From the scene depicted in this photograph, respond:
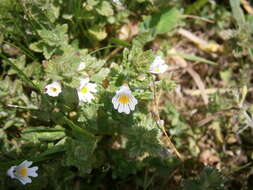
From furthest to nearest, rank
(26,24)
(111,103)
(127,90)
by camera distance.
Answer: (26,24) → (111,103) → (127,90)

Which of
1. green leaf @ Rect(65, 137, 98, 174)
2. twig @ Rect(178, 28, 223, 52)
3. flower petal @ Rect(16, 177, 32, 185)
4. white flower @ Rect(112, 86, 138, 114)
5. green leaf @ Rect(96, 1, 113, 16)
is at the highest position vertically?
twig @ Rect(178, 28, 223, 52)

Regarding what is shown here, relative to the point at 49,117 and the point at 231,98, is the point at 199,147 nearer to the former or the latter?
the point at 231,98

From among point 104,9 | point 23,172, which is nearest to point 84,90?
point 23,172

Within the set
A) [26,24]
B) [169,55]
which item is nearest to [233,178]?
[169,55]

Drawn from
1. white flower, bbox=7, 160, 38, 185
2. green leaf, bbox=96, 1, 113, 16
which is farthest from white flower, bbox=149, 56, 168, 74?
white flower, bbox=7, 160, 38, 185

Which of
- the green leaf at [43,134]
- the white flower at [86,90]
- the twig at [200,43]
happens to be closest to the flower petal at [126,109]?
the white flower at [86,90]

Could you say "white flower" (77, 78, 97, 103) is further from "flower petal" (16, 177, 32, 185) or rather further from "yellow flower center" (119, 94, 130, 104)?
"flower petal" (16, 177, 32, 185)
